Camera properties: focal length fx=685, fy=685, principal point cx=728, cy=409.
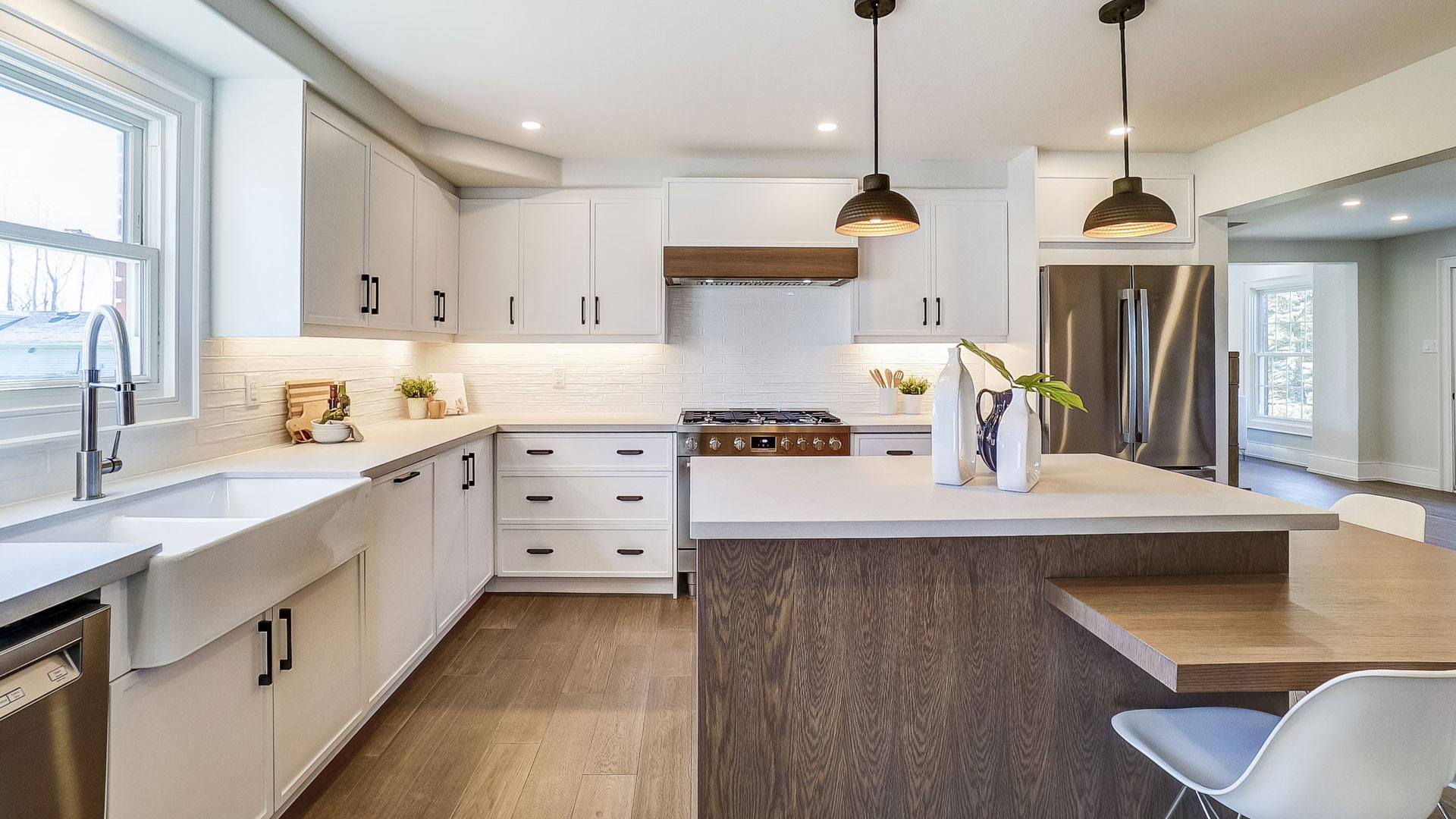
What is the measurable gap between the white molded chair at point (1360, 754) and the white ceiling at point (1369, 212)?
3.49 metres

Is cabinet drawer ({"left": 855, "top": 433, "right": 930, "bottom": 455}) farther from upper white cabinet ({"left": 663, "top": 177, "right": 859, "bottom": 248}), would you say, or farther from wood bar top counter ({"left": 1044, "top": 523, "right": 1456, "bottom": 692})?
wood bar top counter ({"left": 1044, "top": 523, "right": 1456, "bottom": 692})

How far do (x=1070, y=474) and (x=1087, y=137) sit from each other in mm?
2303

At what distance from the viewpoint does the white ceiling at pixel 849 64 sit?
7.60 ft

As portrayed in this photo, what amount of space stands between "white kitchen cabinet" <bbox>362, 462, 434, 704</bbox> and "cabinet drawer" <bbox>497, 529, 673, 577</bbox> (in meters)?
0.80

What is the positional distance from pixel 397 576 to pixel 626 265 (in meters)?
2.13

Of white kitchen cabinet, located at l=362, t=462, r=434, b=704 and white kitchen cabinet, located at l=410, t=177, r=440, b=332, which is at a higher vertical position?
white kitchen cabinet, located at l=410, t=177, r=440, b=332

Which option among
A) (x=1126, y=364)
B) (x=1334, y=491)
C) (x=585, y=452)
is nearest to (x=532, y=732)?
(x=585, y=452)

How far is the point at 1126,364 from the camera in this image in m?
3.65

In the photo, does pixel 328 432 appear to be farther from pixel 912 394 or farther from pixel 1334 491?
pixel 1334 491

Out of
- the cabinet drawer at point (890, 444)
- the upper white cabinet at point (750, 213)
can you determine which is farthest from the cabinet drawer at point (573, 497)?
the upper white cabinet at point (750, 213)

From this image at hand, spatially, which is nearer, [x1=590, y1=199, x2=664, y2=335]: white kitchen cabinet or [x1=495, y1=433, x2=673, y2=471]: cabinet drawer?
[x1=495, y1=433, x2=673, y2=471]: cabinet drawer

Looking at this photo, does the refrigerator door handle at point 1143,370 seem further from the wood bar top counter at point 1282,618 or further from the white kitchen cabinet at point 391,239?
the white kitchen cabinet at point 391,239

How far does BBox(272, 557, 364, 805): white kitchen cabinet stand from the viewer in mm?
1786

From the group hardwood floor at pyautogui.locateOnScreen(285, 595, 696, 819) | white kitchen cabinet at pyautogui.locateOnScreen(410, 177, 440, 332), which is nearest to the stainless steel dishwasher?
hardwood floor at pyautogui.locateOnScreen(285, 595, 696, 819)
